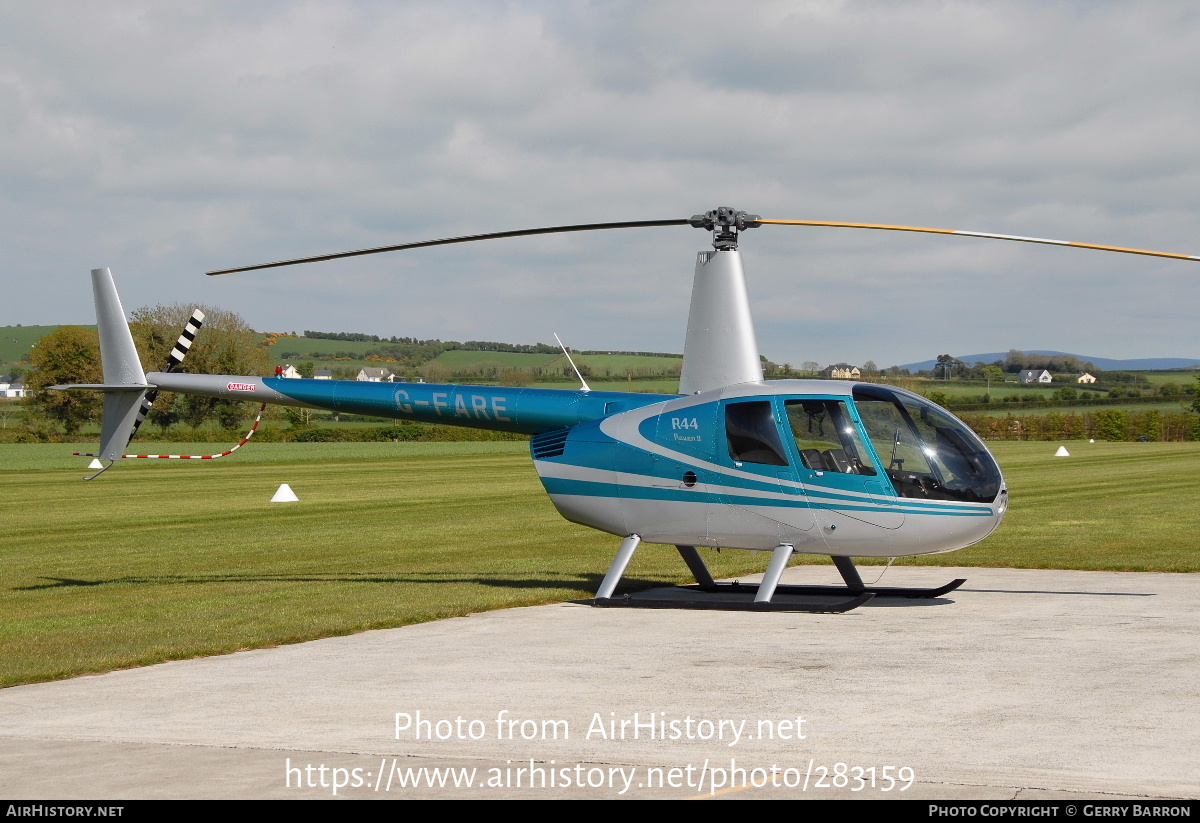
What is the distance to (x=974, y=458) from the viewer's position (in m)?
12.2

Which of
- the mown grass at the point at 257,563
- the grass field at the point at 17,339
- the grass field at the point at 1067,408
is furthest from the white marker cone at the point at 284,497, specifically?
the grass field at the point at 17,339

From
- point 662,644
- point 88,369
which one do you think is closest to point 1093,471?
point 662,644

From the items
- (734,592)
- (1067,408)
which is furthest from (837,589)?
(1067,408)

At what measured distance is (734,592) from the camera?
567 inches

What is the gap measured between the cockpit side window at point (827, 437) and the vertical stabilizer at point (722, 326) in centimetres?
103

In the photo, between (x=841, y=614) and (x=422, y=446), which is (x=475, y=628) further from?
(x=422, y=446)

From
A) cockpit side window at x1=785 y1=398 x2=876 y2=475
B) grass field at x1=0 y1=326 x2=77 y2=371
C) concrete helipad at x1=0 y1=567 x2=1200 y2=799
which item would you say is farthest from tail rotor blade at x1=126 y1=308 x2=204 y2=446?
grass field at x1=0 y1=326 x2=77 y2=371

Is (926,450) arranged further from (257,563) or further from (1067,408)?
(1067,408)

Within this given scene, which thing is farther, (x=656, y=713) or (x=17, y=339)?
(x=17, y=339)

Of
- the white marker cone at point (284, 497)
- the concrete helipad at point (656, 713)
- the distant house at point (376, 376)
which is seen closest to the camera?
the concrete helipad at point (656, 713)

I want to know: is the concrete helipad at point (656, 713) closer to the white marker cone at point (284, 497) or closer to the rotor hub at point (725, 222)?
the rotor hub at point (725, 222)

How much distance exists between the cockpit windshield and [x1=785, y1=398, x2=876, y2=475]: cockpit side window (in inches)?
6.2

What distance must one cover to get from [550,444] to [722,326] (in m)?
2.48

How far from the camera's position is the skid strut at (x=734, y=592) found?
491 inches
